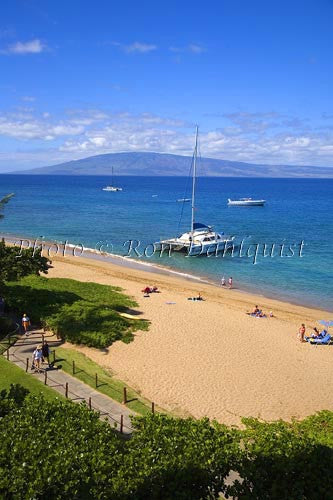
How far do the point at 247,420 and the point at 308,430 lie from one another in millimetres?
2018

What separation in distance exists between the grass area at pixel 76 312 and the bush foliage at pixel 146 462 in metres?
12.5

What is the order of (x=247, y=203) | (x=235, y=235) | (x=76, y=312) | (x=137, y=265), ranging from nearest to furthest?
1. (x=76, y=312)
2. (x=137, y=265)
3. (x=235, y=235)
4. (x=247, y=203)

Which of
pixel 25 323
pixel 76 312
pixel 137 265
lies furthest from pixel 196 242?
pixel 25 323

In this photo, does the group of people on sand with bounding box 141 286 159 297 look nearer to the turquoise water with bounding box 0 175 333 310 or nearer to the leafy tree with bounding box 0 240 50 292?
the turquoise water with bounding box 0 175 333 310

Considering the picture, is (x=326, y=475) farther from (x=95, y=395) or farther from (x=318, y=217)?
(x=318, y=217)

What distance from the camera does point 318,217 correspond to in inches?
4008

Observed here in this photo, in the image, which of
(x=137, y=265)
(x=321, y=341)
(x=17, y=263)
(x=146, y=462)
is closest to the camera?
(x=146, y=462)

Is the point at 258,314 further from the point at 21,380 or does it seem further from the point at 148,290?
the point at 21,380

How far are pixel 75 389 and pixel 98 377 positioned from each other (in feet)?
6.09

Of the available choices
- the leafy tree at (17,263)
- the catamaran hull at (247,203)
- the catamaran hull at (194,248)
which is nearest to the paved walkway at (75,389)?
the leafy tree at (17,263)

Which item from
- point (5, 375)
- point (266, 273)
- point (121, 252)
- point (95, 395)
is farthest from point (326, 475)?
point (121, 252)

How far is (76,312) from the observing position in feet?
83.0

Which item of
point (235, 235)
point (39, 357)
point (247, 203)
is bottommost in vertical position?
point (39, 357)

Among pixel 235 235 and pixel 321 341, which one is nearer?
pixel 321 341
